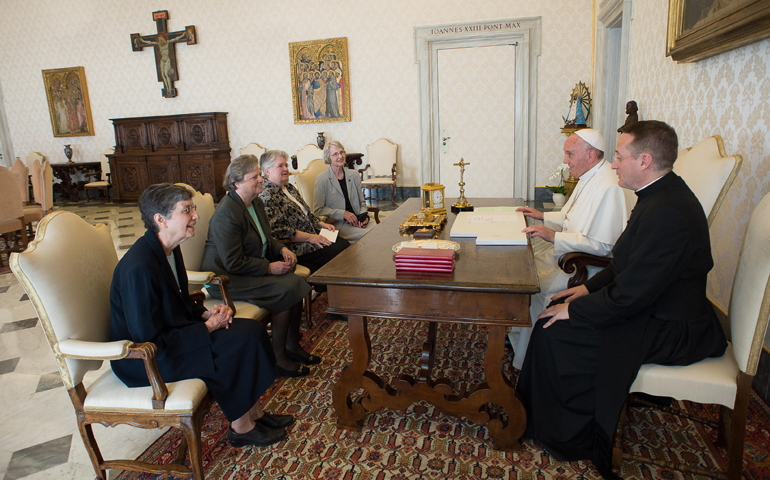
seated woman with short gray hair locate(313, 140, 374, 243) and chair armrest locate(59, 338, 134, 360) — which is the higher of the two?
seated woman with short gray hair locate(313, 140, 374, 243)

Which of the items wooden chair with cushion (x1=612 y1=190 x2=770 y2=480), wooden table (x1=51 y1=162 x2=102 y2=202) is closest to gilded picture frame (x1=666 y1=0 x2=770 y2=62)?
wooden chair with cushion (x1=612 y1=190 x2=770 y2=480)

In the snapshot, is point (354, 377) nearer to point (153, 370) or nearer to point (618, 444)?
point (153, 370)

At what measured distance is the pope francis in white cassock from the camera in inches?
101

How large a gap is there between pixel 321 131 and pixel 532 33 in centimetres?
391

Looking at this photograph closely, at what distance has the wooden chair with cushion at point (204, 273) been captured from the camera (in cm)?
244

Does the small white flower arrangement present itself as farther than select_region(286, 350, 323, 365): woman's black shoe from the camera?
Yes

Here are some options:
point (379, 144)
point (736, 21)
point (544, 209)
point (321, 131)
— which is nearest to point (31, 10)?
point (321, 131)

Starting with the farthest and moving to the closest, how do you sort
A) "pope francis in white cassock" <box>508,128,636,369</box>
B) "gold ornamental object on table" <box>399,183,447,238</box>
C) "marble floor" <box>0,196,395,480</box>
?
"gold ornamental object on table" <box>399,183,447,238</box> < "pope francis in white cassock" <box>508,128,636,369</box> < "marble floor" <box>0,196,395,480</box>

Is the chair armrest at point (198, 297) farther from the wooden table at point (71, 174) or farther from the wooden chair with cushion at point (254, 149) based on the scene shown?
the wooden table at point (71, 174)

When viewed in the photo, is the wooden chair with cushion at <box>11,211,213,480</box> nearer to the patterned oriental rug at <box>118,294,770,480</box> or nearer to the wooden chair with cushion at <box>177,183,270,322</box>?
the patterned oriental rug at <box>118,294,770,480</box>

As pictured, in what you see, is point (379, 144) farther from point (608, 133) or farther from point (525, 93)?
point (608, 133)

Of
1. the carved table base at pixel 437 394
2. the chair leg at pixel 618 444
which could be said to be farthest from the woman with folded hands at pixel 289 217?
the chair leg at pixel 618 444

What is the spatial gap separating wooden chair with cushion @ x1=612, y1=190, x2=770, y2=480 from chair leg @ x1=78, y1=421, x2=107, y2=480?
2.07 metres

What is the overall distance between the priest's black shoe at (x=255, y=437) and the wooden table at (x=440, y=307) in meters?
0.32
